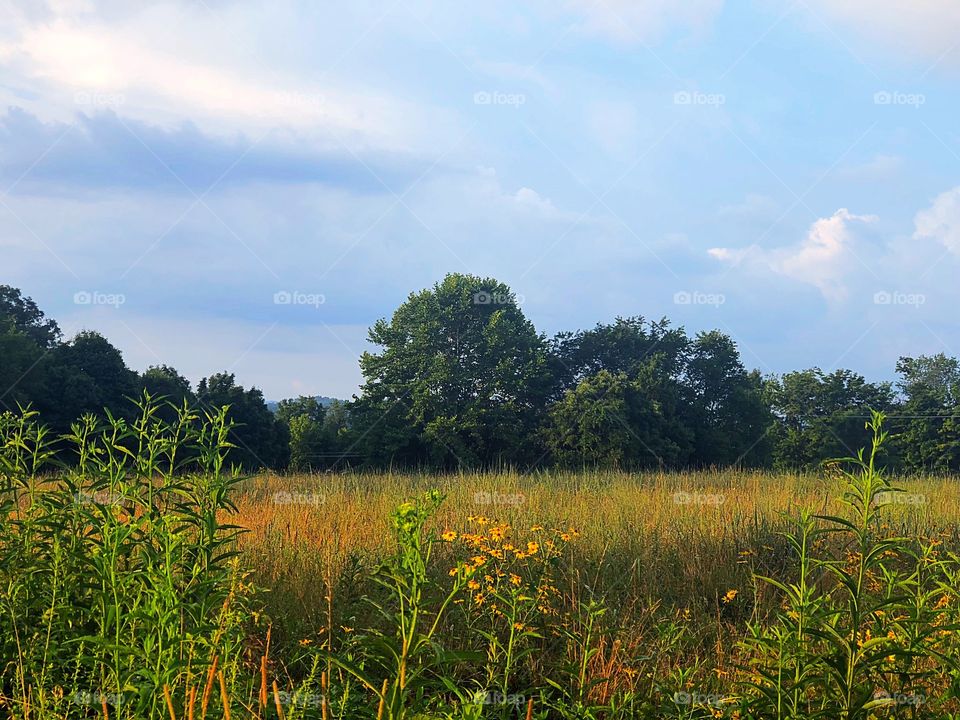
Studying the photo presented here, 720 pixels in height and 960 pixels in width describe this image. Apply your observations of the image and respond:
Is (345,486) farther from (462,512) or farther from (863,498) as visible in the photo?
(863,498)

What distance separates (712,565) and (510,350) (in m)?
24.1

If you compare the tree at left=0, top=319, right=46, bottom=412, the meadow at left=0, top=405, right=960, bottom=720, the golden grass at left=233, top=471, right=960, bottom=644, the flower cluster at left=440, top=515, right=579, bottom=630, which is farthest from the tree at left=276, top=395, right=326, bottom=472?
the flower cluster at left=440, top=515, right=579, bottom=630

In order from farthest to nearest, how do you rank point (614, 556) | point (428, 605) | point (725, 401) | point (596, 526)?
point (725, 401)
point (596, 526)
point (614, 556)
point (428, 605)

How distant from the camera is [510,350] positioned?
1222 inches

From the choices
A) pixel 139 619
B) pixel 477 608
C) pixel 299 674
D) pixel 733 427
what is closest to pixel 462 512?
pixel 477 608

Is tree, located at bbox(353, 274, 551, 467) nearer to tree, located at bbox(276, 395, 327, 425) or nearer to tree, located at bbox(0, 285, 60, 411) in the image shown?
tree, located at bbox(0, 285, 60, 411)

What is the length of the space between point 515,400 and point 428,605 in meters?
26.9

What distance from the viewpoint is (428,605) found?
12.4ft

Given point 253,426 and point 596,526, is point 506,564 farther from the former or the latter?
point 253,426

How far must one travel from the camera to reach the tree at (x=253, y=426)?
94.6 feet

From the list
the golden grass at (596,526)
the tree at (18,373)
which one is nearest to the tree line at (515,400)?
the tree at (18,373)

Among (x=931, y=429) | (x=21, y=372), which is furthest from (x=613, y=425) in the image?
(x=21, y=372)

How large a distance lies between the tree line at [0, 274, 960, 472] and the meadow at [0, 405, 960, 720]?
735 inches

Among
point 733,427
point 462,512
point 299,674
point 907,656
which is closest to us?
point 907,656
